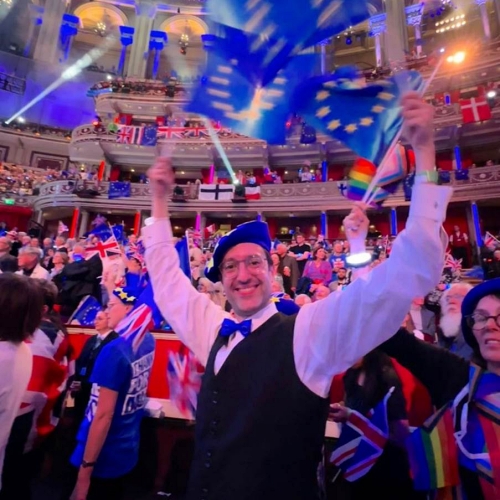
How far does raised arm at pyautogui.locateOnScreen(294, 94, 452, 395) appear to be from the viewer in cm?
104

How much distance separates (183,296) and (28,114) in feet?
110

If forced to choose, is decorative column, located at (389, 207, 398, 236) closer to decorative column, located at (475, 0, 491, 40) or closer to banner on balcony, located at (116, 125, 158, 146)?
decorative column, located at (475, 0, 491, 40)

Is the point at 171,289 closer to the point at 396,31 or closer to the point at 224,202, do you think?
the point at 224,202

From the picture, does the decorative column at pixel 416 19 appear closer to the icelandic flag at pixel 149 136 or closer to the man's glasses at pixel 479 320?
the icelandic flag at pixel 149 136

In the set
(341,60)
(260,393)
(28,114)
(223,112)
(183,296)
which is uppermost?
(341,60)

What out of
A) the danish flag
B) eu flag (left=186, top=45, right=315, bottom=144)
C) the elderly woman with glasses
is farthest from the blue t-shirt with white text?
the danish flag

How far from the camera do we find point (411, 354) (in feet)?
6.15

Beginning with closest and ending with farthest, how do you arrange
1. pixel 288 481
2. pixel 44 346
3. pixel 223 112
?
pixel 288 481 < pixel 44 346 < pixel 223 112

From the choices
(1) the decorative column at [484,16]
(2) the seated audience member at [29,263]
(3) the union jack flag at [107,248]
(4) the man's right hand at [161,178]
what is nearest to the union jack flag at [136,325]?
(4) the man's right hand at [161,178]

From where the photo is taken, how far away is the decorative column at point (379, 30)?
24.2 metres

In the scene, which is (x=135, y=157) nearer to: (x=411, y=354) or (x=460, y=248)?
(x=460, y=248)

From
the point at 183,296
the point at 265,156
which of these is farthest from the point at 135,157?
the point at 183,296

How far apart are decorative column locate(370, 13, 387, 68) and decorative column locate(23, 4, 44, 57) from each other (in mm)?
25553

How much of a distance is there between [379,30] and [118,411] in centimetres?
2948
